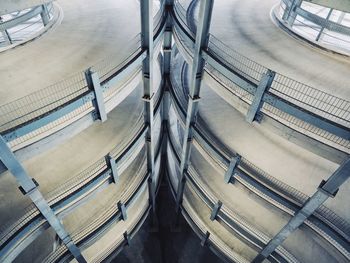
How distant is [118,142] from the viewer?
10984 millimetres

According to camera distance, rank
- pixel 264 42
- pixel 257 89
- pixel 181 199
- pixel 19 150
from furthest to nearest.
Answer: pixel 181 199 < pixel 264 42 < pixel 257 89 < pixel 19 150

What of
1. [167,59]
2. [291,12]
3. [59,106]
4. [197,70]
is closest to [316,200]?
[197,70]

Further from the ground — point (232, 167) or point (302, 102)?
point (302, 102)

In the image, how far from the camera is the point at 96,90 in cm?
741

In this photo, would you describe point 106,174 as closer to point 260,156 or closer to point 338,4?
point 260,156

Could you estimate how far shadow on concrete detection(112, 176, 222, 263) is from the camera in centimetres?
1582

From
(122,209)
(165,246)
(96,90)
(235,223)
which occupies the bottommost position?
(165,246)

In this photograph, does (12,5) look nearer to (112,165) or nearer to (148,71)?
(148,71)

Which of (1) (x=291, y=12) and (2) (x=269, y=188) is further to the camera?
(1) (x=291, y=12)

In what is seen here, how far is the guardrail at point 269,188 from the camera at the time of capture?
7539 millimetres

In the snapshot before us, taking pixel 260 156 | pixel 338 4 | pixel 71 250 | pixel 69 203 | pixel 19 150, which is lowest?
pixel 71 250

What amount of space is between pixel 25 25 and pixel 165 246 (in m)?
22.7

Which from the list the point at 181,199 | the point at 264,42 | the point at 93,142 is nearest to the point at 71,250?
the point at 93,142

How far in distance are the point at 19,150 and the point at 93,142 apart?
4.50m
